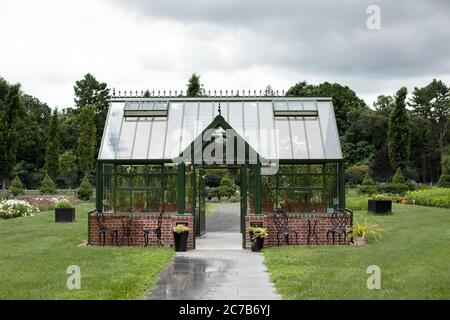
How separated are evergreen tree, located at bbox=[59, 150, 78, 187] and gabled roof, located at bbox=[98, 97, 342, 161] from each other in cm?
3847

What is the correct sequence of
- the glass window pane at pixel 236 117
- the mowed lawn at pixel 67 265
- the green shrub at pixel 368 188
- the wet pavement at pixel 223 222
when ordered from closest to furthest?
the mowed lawn at pixel 67 265, the glass window pane at pixel 236 117, the wet pavement at pixel 223 222, the green shrub at pixel 368 188

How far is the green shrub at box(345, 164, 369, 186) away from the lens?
166ft

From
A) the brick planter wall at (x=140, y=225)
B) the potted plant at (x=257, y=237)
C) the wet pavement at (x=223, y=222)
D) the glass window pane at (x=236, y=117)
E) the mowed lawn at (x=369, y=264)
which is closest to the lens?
the mowed lawn at (x=369, y=264)

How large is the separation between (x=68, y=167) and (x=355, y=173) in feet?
84.3

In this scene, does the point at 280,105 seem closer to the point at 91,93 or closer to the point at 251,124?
the point at 251,124

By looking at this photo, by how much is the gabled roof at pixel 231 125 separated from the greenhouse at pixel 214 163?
28mm

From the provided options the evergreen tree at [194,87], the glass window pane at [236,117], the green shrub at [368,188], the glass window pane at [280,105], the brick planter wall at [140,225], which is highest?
the evergreen tree at [194,87]

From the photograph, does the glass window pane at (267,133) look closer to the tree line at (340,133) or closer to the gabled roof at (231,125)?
the gabled roof at (231,125)

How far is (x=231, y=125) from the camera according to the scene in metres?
17.2

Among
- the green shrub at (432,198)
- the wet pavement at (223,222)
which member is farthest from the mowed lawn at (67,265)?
the green shrub at (432,198)

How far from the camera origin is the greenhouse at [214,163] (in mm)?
15734

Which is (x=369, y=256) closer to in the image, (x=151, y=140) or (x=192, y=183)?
(x=192, y=183)

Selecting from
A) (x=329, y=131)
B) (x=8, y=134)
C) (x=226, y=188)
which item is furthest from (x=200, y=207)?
(x=8, y=134)

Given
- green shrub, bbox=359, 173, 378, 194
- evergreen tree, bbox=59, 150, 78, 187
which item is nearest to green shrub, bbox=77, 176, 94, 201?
green shrub, bbox=359, 173, 378, 194
